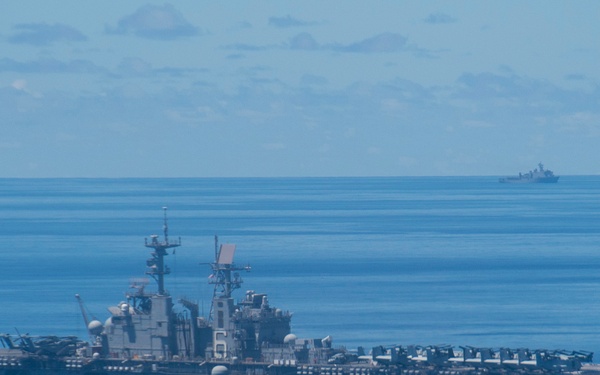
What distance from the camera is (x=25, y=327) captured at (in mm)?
105562

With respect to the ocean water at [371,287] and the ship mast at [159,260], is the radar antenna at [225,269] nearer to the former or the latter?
the ship mast at [159,260]

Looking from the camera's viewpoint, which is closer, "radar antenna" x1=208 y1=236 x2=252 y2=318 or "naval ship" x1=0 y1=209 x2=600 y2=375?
"naval ship" x1=0 y1=209 x2=600 y2=375

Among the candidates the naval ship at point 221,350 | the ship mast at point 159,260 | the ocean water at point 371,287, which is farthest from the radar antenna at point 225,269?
the ocean water at point 371,287

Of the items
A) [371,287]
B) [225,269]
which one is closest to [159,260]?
[225,269]

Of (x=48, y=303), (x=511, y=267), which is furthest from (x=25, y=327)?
(x=511, y=267)

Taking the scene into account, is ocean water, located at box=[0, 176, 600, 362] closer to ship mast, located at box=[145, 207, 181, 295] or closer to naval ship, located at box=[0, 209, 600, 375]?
naval ship, located at box=[0, 209, 600, 375]

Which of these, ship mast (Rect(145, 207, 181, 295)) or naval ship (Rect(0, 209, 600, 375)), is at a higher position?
ship mast (Rect(145, 207, 181, 295))

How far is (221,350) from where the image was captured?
67.8 meters

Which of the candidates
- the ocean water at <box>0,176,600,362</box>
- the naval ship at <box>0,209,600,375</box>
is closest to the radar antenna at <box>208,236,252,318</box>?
the naval ship at <box>0,209,600,375</box>

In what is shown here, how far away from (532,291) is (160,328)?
70.6m

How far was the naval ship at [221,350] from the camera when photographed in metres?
63.8

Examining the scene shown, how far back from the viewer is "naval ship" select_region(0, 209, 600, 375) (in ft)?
209

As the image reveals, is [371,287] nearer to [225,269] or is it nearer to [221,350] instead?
[221,350]

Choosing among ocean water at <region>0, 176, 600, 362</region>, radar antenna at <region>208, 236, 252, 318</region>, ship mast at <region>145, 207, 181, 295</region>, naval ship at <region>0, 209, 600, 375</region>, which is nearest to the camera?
naval ship at <region>0, 209, 600, 375</region>
